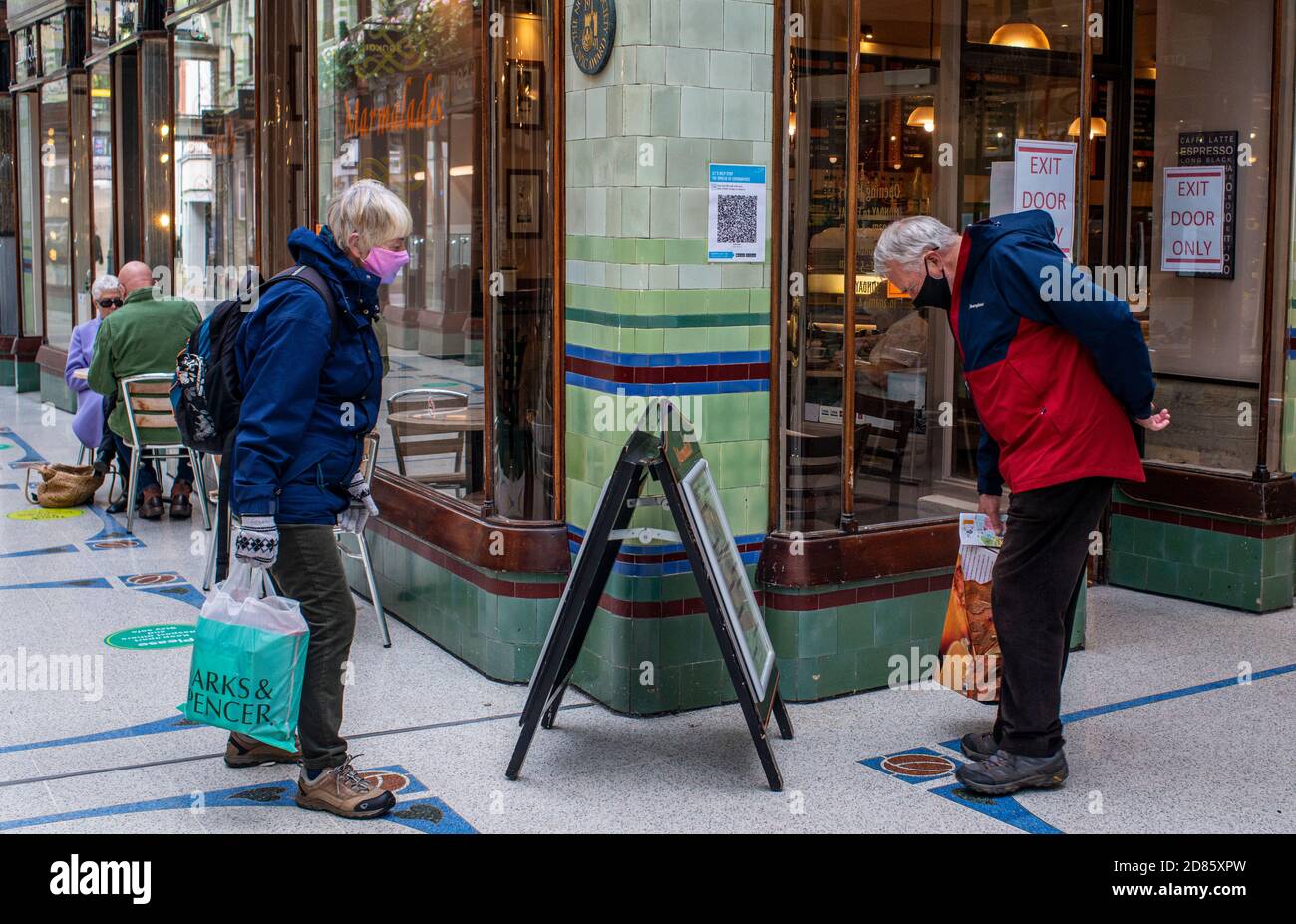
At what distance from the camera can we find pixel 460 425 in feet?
20.3

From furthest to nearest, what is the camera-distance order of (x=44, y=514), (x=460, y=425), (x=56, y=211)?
(x=56, y=211) < (x=44, y=514) < (x=460, y=425)

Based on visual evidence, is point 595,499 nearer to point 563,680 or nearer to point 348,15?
point 563,680

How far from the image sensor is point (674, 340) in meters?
5.08

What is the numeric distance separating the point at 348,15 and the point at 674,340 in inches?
130

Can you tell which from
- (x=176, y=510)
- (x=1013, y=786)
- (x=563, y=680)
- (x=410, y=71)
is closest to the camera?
(x=1013, y=786)

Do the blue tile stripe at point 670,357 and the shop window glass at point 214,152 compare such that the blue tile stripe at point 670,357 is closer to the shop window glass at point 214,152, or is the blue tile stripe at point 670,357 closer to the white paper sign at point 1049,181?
the white paper sign at point 1049,181

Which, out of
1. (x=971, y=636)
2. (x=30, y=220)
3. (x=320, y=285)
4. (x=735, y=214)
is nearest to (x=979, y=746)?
(x=971, y=636)

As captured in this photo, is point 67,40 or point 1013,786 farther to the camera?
point 67,40

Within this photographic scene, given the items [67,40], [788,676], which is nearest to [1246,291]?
[788,676]

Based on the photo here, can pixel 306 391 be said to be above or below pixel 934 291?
below

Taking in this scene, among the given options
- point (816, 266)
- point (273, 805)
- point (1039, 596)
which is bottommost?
point (273, 805)

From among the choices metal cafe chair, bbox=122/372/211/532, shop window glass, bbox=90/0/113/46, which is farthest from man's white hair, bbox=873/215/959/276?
shop window glass, bbox=90/0/113/46

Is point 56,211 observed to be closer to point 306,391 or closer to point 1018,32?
point 1018,32

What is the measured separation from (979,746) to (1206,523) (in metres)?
2.75
